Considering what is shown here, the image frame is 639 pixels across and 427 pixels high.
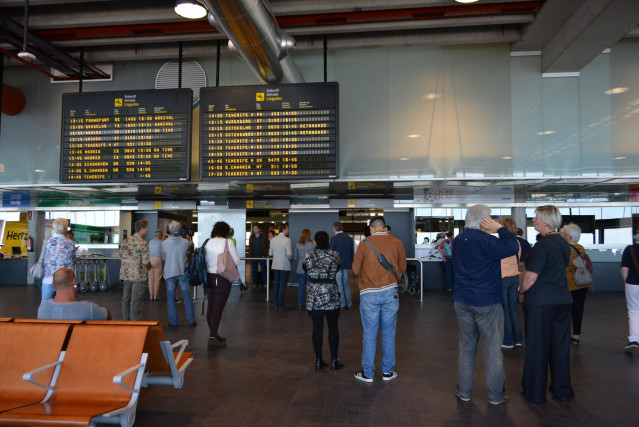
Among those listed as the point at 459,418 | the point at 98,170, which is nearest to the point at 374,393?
the point at 459,418

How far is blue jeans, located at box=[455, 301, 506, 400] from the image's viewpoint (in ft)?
11.9

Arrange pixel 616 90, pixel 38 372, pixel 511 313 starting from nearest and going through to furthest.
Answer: pixel 38 372
pixel 511 313
pixel 616 90

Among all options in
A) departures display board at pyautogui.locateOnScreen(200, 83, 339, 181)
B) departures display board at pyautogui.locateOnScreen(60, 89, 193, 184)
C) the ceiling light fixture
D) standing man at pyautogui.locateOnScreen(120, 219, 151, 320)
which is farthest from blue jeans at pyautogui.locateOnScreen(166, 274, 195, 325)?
the ceiling light fixture

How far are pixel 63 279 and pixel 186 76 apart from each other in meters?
6.15

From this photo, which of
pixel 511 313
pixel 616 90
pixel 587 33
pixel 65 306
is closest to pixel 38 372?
pixel 65 306

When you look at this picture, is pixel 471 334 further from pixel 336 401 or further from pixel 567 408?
pixel 336 401

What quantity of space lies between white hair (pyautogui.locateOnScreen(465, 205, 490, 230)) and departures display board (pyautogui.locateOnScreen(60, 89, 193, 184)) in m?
4.25

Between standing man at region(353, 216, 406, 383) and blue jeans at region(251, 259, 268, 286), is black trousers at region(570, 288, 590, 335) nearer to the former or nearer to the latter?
standing man at region(353, 216, 406, 383)

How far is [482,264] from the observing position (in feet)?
12.0

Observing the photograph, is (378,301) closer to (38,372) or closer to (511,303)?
(511,303)

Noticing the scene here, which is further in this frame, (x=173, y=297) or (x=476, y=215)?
(x=173, y=297)

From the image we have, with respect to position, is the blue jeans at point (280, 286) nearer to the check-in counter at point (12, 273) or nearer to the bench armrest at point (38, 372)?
the bench armrest at point (38, 372)

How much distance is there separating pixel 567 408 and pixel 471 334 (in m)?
0.96

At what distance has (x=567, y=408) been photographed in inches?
143
